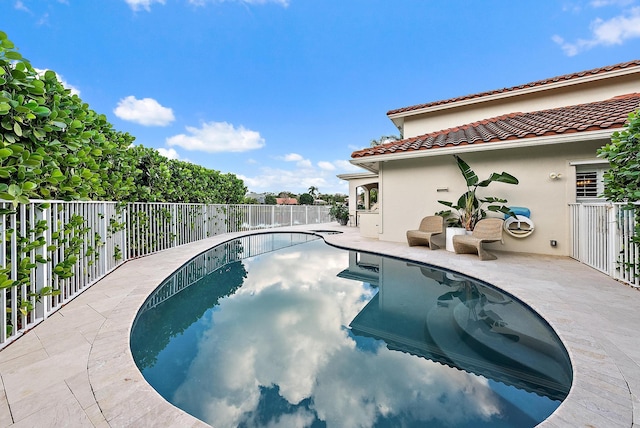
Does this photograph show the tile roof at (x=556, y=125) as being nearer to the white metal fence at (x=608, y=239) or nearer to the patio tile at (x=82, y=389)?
the white metal fence at (x=608, y=239)

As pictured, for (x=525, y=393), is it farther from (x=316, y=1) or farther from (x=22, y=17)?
(x=316, y=1)

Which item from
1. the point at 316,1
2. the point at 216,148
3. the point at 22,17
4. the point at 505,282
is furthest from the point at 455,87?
the point at 216,148

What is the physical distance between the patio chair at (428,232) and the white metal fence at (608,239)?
3520mm

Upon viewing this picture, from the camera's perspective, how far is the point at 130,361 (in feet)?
8.95

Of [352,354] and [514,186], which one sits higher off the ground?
[514,186]

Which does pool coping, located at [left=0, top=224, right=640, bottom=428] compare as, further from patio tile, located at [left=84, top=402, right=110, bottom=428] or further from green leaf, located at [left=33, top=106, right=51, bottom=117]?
green leaf, located at [left=33, top=106, right=51, bottom=117]

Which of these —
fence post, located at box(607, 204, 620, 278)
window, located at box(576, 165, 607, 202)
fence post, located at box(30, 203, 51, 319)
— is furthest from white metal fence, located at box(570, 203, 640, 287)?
fence post, located at box(30, 203, 51, 319)

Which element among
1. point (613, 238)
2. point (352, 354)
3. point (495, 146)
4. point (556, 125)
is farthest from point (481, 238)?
point (352, 354)

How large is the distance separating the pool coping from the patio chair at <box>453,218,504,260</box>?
208 cm

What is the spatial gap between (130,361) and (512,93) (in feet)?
51.1

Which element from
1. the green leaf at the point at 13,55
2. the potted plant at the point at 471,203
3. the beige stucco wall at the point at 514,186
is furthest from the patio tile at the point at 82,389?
the beige stucco wall at the point at 514,186

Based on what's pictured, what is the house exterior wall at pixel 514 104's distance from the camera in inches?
416

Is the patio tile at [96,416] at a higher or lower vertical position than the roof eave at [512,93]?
lower

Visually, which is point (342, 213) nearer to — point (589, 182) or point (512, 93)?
point (512, 93)
